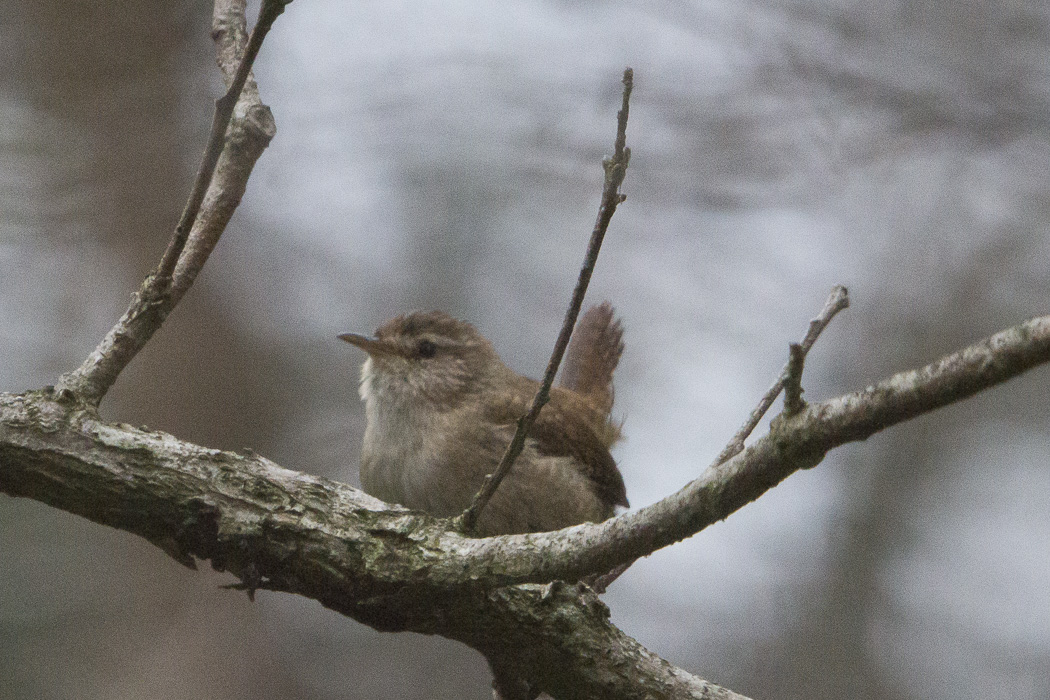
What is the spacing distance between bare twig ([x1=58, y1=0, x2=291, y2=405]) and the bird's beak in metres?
1.69

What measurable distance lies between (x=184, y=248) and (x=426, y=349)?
6.80ft

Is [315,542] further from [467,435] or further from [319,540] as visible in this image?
[467,435]

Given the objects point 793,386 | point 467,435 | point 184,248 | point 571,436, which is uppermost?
point 571,436

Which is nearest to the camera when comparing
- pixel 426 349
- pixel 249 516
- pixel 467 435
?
pixel 249 516

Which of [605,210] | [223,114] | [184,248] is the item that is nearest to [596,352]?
[184,248]

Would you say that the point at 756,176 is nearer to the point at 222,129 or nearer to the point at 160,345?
the point at 160,345

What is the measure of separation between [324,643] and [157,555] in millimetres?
1130

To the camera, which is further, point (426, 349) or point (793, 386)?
point (426, 349)

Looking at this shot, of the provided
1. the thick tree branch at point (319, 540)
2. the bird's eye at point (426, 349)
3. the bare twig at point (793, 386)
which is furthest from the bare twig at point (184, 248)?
the bird's eye at point (426, 349)

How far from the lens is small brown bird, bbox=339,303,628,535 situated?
359 cm

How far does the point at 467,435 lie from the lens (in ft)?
12.4

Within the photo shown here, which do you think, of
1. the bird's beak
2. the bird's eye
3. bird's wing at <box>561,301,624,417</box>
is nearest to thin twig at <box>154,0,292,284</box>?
the bird's beak

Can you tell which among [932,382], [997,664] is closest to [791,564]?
[997,664]

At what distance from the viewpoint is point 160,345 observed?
5730mm
